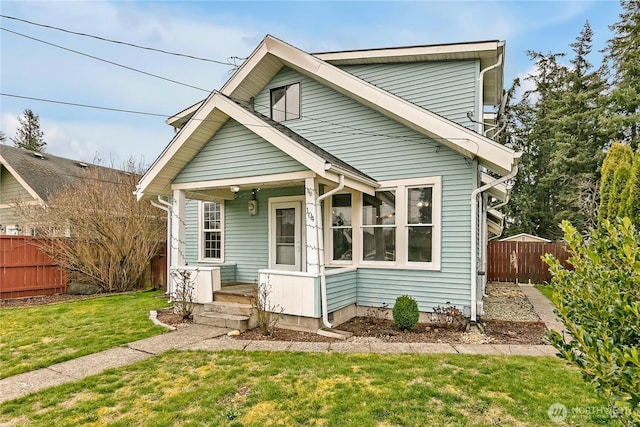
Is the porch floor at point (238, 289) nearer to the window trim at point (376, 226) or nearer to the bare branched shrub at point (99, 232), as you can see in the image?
the window trim at point (376, 226)

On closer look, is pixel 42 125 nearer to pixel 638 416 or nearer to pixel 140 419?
pixel 140 419

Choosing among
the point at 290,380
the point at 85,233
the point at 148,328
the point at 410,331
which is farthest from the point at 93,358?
the point at 85,233

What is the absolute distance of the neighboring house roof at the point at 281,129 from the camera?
644cm

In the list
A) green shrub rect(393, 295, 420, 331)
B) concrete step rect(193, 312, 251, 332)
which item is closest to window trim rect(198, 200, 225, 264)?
concrete step rect(193, 312, 251, 332)

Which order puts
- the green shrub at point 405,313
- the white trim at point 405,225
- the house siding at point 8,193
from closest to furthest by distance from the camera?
the green shrub at point 405,313
the white trim at point 405,225
the house siding at point 8,193

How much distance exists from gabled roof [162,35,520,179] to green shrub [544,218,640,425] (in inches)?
174

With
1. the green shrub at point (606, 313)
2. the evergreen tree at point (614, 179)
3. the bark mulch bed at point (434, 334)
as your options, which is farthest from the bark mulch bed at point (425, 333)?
the evergreen tree at point (614, 179)

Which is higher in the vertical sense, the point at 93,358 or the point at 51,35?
the point at 51,35

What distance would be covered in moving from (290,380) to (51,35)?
24.0 feet

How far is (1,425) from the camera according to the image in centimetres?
340

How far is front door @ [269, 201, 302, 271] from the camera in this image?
8.67 m

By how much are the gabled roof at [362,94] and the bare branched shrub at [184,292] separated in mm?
3669

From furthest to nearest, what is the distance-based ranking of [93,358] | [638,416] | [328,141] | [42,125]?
[42,125], [328,141], [93,358], [638,416]

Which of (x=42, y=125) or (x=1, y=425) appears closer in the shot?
(x=1, y=425)
